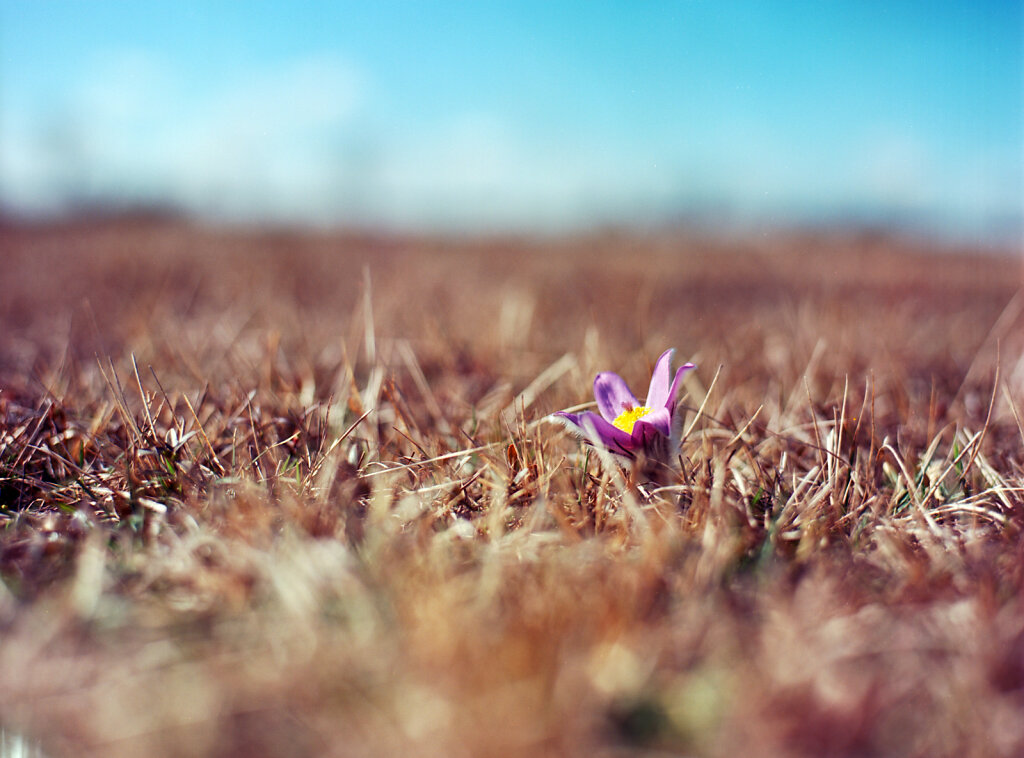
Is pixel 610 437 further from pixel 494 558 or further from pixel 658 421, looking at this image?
pixel 494 558

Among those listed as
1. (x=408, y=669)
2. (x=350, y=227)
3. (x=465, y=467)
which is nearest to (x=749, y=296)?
(x=465, y=467)

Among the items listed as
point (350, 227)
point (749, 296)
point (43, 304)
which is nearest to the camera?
point (43, 304)

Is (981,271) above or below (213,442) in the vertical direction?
above

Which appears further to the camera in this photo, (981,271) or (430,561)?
(981,271)

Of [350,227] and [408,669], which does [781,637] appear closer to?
[408,669]

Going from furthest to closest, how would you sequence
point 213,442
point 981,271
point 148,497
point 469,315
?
point 981,271
point 469,315
point 213,442
point 148,497
